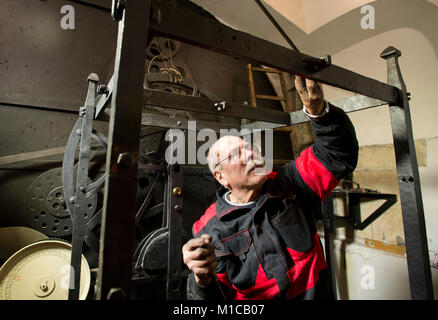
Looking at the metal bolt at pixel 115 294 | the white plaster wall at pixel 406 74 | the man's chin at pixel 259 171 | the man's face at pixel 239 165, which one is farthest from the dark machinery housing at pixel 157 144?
the white plaster wall at pixel 406 74

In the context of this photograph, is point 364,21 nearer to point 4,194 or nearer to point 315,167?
point 315,167

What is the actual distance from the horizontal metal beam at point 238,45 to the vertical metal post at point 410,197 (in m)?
0.19

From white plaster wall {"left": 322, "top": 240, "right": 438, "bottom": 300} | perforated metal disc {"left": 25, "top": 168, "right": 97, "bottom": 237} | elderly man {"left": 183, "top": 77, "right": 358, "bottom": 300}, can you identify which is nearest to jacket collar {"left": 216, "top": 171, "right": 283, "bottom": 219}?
elderly man {"left": 183, "top": 77, "right": 358, "bottom": 300}

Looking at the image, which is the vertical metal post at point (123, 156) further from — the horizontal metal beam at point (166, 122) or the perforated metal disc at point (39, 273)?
the perforated metal disc at point (39, 273)

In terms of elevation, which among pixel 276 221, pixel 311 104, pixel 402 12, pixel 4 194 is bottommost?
pixel 276 221

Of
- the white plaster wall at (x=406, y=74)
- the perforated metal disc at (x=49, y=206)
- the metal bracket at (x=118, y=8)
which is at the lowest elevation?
the perforated metal disc at (x=49, y=206)

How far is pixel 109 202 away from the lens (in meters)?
0.39

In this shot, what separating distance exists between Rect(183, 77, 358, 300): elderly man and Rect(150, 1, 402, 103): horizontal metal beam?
99 millimetres

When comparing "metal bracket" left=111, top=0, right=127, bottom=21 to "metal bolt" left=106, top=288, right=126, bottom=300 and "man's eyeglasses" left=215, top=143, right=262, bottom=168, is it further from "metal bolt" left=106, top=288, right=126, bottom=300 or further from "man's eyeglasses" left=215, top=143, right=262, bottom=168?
"man's eyeglasses" left=215, top=143, right=262, bottom=168

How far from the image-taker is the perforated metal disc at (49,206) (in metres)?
1.50

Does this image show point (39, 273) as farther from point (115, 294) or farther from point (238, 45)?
point (238, 45)

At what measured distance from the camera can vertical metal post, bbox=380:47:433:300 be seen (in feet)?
2.50
